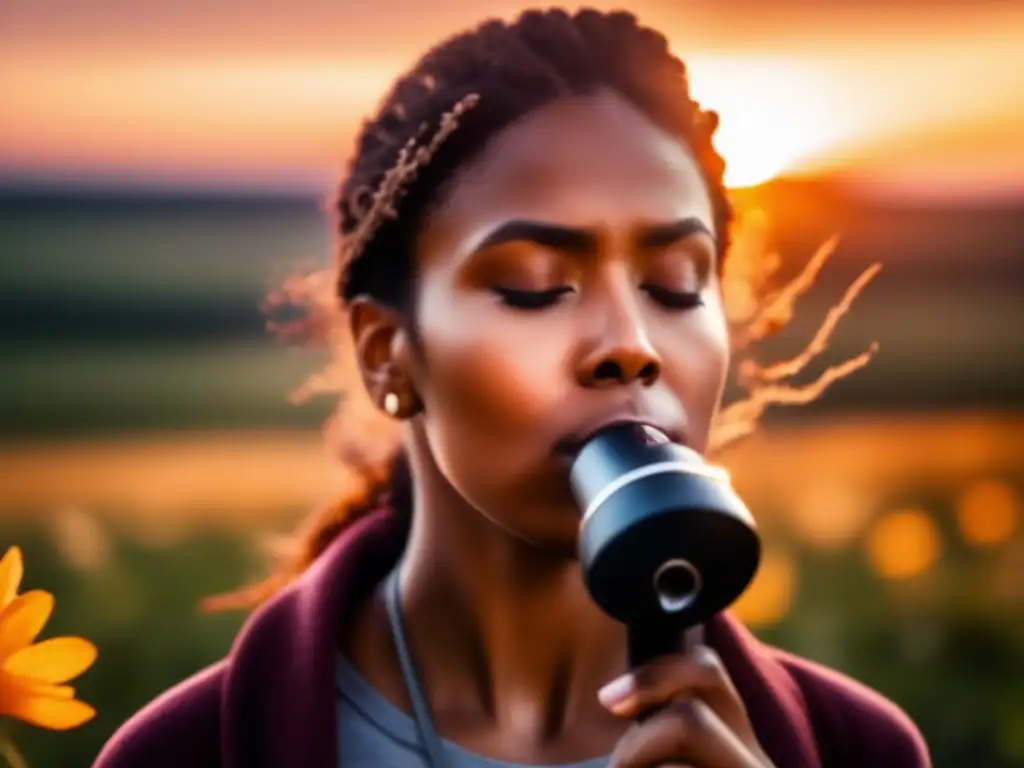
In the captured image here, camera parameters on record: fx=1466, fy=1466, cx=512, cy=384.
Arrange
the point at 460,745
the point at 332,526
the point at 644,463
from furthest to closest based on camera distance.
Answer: the point at 332,526
the point at 460,745
the point at 644,463

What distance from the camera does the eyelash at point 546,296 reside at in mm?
777

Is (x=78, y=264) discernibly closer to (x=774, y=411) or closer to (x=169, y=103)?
(x=169, y=103)

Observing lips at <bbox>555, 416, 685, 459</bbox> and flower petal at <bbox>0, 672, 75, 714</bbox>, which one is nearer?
lips at <bbox>555, 416, 685, 459</bbox>

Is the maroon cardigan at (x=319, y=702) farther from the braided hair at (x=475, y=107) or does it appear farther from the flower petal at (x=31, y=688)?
the braided hair at (x=475, y=107)

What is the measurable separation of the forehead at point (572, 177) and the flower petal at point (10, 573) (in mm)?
360

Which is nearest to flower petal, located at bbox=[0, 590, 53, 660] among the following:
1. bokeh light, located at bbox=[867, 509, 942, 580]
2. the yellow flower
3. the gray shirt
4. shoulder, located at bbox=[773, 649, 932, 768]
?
the yellow flower

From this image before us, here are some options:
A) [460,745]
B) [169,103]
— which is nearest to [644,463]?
[460,745]

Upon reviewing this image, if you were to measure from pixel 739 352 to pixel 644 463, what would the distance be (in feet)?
1.10

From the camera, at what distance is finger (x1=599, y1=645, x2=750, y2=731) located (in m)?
0.67

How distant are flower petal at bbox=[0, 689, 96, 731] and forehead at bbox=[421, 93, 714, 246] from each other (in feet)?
1.26

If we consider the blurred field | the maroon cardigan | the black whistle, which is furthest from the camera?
the blurred field

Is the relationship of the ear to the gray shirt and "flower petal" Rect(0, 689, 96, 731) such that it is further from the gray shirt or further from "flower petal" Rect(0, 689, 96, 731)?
"flower petal" Rect(0, 689, 96, 731)

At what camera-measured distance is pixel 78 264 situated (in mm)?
1005

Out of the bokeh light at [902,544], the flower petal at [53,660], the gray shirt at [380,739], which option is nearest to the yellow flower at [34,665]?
the flower petal at [53,660]
